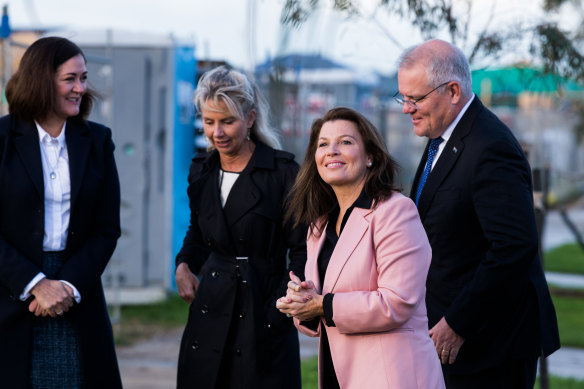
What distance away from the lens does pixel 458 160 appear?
11.7 ft

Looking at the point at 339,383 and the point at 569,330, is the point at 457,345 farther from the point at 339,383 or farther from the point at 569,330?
the point at 569,330

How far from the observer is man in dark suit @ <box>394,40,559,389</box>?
3.40 metres

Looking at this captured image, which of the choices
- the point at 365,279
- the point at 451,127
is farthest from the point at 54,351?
the point at 451,127

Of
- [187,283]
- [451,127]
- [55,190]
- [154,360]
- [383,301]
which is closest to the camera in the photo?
[383,301]

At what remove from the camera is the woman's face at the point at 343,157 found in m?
3.23

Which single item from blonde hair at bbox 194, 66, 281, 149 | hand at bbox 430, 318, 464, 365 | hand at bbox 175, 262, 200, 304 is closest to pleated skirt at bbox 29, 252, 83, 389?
hand at bbox 175, 262, 200, 304

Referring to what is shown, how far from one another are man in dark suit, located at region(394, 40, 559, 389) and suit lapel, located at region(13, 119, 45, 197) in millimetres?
1559

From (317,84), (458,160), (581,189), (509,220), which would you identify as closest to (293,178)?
(458,160)

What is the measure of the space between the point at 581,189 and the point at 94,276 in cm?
2615

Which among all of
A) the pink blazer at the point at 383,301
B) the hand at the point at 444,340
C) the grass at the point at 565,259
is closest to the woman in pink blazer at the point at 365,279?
the pink blazer at the point at 383,301

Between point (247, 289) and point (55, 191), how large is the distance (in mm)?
944

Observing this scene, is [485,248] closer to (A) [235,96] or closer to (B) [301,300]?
(B) [301,300]

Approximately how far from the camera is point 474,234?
140 inches

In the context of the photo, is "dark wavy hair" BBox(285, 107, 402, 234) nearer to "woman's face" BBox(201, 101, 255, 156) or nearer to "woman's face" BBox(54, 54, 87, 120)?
"woman's face" BBox(201, 101, 255, 156)
